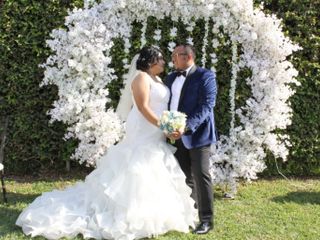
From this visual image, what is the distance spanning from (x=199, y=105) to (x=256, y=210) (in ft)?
5.25

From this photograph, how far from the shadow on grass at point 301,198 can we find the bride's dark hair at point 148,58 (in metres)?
2.46

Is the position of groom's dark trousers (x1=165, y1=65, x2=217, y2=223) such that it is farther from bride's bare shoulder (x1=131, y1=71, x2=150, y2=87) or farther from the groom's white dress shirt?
bride's bare shoulder (x1=131, y1=71, x2=150, y2=87)

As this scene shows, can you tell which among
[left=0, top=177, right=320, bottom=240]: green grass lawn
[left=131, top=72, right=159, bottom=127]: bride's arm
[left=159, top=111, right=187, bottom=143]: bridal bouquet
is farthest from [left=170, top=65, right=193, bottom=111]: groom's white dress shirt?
[left=0, top=177, right=320, bottom=240]: green grass lawn

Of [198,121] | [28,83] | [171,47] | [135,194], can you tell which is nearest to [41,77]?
[28,83]

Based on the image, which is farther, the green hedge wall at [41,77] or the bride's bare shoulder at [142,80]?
the green hedge wall at [41,77]

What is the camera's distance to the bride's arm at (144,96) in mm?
5086

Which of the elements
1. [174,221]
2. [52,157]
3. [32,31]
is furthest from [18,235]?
[32,31]

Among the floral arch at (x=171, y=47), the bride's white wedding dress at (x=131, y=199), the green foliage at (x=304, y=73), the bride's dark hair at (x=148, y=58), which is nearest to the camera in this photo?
the bride's white wedding dress at (x=131, y=199)

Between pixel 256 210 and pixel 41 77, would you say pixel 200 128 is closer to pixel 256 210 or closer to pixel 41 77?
pixel 256 210

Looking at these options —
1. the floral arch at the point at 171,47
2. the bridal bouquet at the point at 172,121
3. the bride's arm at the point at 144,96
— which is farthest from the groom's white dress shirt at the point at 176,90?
the floral arch at the point at 171,47

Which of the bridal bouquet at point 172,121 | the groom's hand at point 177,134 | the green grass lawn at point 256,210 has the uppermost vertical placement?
the bridal bouquet at point 172,121

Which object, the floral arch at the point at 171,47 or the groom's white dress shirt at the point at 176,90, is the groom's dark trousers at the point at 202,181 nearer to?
the groom's white dress shirt at the point at 176,90

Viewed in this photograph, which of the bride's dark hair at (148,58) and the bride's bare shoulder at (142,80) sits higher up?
the bride's dark hair at (148,58)

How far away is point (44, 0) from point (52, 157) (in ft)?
7.34
